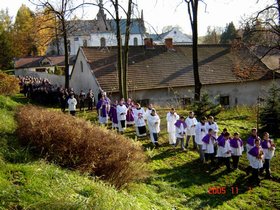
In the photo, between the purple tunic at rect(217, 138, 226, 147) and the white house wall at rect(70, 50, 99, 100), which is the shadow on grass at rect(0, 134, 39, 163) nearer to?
the purple tunic at rect(217, 138, 226, 147)

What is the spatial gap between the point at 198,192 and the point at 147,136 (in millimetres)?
6004

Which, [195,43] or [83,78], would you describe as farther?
[83,78]

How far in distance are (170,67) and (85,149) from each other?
24.5m

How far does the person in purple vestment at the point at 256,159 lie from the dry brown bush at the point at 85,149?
525cm

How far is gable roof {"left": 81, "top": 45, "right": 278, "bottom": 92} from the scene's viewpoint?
1190 inches

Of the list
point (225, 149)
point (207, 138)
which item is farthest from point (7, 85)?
point (225, 149)

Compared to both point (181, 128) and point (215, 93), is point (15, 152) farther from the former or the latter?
point (215, 93)

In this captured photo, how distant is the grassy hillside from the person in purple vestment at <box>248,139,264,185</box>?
12.8 inches

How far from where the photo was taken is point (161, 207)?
31.9 ft

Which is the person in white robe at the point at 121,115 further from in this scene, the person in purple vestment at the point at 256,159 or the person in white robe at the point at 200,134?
the person in purple vestment at the point at 256,159

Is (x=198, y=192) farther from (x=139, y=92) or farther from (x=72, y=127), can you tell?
(x=139, y=92)

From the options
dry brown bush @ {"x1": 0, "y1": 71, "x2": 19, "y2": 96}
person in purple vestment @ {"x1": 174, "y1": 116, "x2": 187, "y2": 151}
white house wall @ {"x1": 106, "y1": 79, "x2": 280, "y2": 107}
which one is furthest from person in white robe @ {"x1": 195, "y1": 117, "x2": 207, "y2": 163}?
dry brown bush @ {"x1": 0, "y1": 71, "x2": 19, "y2": 96}

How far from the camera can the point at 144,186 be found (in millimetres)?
10992

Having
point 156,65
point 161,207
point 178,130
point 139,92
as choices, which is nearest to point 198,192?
point 161,207
